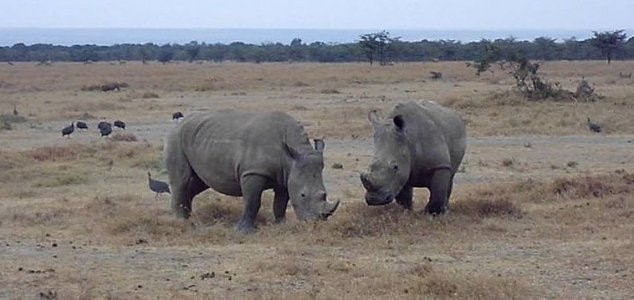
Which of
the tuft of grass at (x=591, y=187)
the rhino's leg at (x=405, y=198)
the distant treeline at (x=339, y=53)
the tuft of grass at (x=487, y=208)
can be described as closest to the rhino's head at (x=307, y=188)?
the rhino's leg at (x=405, y=198)

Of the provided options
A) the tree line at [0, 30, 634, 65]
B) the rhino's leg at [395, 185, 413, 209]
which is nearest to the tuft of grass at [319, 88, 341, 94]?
the tree line at [0, 30, 634, 65]

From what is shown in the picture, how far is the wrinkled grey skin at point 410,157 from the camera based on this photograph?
12727 mm

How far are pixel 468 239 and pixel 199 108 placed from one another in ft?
79.3

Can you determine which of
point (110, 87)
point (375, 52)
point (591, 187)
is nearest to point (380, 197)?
point (591, 187)

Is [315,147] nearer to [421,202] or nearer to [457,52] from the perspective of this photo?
[421,202]

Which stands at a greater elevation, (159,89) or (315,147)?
(315,147)

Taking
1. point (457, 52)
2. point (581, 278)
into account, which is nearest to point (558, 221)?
point (581, 278)

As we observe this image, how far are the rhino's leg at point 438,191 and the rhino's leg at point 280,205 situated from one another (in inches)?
65.8

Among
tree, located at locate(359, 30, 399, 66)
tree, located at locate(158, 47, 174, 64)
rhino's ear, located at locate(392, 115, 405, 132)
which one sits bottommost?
tree, located at locate(158, 47, 174, 64)

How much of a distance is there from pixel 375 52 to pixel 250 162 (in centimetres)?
7074

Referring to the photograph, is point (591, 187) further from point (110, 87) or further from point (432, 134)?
point (110, 87)

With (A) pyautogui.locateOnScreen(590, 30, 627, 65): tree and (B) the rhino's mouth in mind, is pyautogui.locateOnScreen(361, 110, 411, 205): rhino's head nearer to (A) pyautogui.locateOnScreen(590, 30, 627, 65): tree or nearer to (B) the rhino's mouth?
(B) the rhino's mouth

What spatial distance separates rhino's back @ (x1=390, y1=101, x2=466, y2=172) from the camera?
1312 cm

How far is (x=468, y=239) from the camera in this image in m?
11.9
